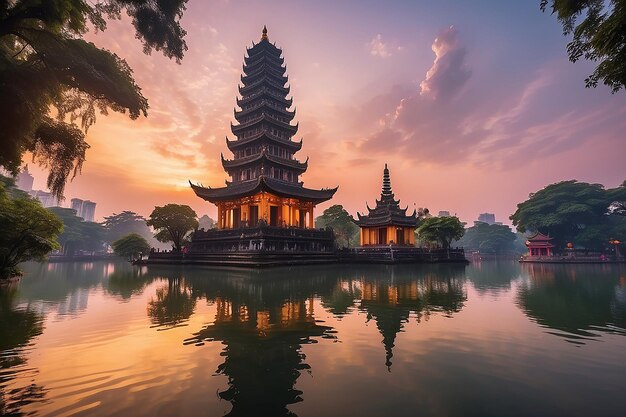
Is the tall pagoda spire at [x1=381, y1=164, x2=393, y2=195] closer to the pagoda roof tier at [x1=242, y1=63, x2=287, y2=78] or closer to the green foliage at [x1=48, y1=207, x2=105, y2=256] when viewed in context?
the pagoda roof tier at [x1=242, y1=63, x2=287, y2=78]

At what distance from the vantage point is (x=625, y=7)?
19.8ft

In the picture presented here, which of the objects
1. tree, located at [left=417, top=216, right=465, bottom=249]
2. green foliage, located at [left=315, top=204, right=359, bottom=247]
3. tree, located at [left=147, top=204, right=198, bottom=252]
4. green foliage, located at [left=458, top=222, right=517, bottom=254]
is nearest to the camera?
tree, located at [left=147, top=204, right=198, bottom=252]

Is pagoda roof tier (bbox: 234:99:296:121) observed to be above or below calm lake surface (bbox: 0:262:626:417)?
above

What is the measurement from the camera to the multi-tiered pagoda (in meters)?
28.9

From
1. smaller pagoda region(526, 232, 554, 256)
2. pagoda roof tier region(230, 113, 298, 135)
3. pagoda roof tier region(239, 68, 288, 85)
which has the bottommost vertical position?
smaller pagoda region(526, 232, 554, 256)

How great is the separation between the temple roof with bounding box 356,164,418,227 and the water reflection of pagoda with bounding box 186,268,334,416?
1029 inches

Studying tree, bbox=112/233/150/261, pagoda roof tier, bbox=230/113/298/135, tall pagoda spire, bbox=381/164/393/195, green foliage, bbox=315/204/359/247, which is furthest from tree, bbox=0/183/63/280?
green foliage, bbox=315/204/359/247

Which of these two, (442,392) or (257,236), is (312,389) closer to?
(442,392)

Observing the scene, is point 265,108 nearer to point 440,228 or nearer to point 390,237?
point 390,237

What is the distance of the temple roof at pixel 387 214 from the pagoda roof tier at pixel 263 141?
12861 mm

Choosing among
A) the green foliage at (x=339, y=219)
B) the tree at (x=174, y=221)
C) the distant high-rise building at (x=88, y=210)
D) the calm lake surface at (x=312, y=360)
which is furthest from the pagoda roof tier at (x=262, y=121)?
the distant high-rise building at (x=88, y=210)

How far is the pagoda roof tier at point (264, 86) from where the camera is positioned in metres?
38.3

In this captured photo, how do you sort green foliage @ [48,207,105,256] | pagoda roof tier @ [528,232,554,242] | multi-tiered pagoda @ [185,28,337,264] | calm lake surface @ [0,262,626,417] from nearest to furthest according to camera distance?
calm lake surface @ [0,262,626,417] → multi-tiered pagoda @ [185,28,337,264] → pagoda roof tier @ [528,232,554,242] → green foliage @ [48,207,105,256]

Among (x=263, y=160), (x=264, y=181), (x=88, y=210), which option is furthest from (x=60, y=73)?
(x=88, y=210)
